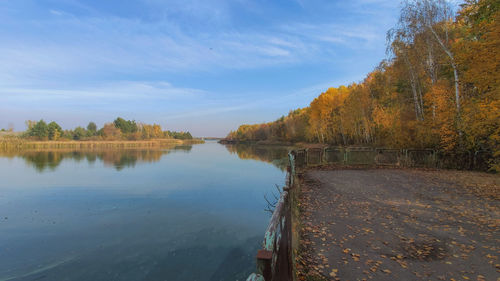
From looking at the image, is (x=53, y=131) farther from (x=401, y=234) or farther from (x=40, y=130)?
(x=401, y=234)

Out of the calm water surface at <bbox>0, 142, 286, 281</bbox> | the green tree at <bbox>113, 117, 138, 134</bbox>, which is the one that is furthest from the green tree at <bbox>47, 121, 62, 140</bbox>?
the calm water surface at <bbox>0, 142, 286, 281</bbox>

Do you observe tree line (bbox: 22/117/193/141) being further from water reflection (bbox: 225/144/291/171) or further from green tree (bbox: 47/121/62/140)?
water reflection (bbox: 225/144/291/171)

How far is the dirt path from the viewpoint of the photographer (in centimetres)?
380

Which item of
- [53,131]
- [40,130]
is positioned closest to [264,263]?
[40,130]

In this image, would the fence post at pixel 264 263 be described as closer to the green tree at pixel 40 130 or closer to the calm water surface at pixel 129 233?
the calm water surface at pixel 129 233

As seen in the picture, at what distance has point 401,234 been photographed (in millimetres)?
5207

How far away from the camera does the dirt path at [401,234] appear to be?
12.5 feet

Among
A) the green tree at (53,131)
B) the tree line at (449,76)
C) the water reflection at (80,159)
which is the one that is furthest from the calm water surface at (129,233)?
the green tree at (53,131)

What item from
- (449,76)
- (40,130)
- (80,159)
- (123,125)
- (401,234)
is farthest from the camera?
(123,125)

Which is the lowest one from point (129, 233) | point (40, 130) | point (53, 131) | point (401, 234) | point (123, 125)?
point (129, 233)

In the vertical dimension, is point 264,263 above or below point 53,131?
below

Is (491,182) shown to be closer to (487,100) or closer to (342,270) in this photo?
(487,100)

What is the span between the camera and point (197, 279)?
5.45 meters

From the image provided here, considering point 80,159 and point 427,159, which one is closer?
point 427,159
